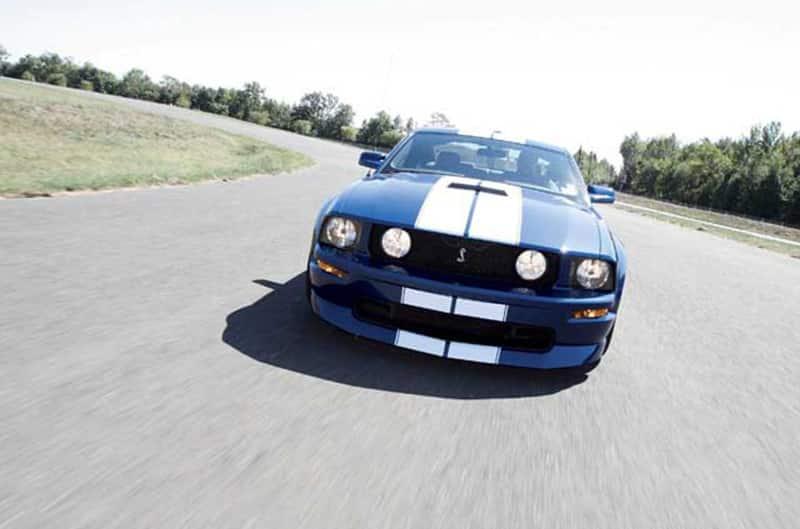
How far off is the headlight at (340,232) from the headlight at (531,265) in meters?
0.82

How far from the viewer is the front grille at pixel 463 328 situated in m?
2.70

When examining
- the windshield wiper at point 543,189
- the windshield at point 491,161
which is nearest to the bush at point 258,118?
the windshield at point 491,161

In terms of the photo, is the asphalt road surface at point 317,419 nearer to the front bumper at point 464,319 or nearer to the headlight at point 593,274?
the front bumper at point 464,319

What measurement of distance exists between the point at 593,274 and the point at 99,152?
13004mm

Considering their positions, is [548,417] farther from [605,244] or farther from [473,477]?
[605,244]

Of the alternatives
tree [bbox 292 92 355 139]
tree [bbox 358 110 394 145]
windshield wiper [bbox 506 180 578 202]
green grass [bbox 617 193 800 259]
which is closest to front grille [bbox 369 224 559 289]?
windshield wiper [bbox 506 180 578 202]

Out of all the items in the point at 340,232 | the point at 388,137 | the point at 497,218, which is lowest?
the point at 340,232

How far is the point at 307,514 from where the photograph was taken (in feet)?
5.28

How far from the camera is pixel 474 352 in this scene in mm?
2727

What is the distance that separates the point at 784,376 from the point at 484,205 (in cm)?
238

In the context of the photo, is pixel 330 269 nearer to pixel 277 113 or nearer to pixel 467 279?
pixel 467 279

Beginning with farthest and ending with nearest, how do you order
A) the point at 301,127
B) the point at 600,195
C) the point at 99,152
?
the point at 301,127 < the point at 99,152 < the point at 600,195

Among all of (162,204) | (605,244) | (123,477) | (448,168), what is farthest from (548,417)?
(162,204)

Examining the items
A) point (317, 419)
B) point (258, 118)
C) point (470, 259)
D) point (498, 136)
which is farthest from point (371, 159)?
point (258, 118)
